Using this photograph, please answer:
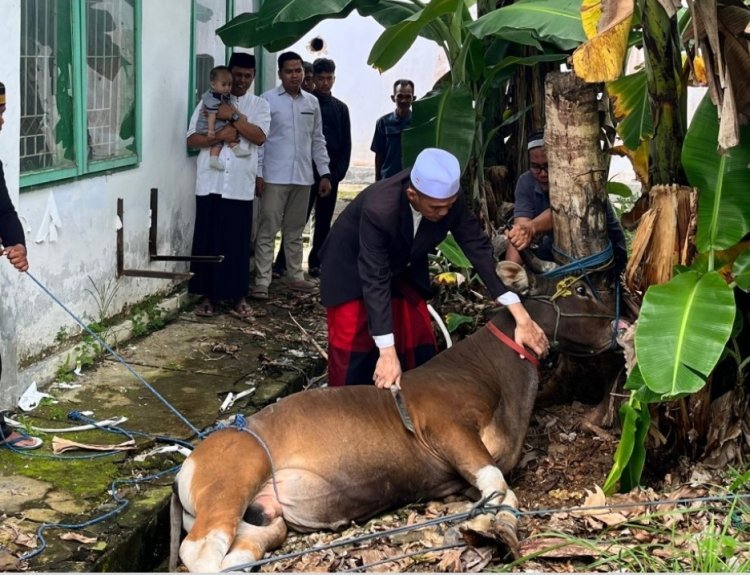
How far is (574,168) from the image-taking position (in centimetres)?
624

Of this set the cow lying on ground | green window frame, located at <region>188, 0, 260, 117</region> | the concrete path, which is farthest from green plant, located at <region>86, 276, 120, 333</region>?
the cow lying on ground

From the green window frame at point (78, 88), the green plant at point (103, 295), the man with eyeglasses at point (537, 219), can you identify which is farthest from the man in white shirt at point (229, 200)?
the man with eyeglasses at point (537, 219)

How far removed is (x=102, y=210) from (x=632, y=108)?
4069 mm

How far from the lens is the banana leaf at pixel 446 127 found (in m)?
8.20

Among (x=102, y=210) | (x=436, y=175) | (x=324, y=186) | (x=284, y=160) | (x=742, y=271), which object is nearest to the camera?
(x=742, y=271)

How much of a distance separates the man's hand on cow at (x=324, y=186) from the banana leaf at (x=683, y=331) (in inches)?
244

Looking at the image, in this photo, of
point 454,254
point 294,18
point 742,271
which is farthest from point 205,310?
point 742,271

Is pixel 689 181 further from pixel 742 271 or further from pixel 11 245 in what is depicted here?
pixel 11 245

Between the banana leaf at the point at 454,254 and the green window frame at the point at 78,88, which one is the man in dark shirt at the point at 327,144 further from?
the banana leaf at the point at 454,254

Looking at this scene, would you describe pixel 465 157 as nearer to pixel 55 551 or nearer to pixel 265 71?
pixel 55 551

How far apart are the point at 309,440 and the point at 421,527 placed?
0.73m

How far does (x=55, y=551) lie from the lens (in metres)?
5.39

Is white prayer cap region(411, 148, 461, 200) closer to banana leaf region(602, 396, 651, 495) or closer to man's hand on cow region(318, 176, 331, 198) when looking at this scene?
banana leaf region(602, 396, 651, 495)

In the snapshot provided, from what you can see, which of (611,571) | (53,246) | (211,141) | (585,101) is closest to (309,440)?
(611,571)
